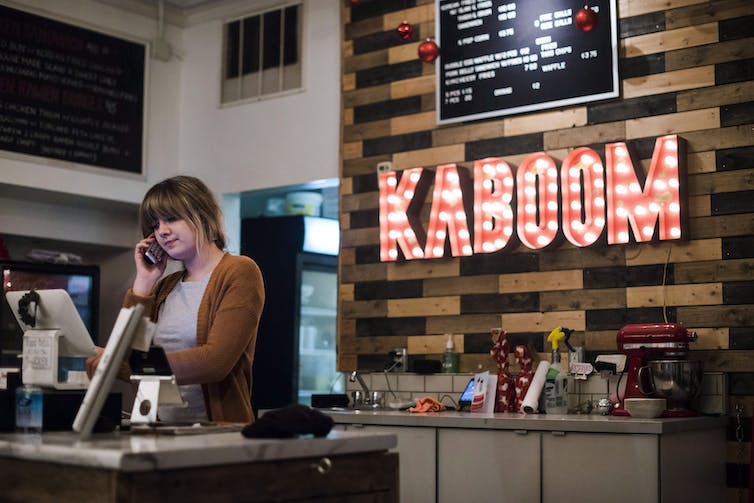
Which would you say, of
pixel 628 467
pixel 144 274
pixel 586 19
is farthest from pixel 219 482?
pixel 586 19

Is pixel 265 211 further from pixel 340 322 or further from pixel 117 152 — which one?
pixel 340 322

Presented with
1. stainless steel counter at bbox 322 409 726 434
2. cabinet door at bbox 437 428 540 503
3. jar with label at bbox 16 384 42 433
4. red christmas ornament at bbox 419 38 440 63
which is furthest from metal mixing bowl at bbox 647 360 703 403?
jar with label at bbox 16 384 42 433

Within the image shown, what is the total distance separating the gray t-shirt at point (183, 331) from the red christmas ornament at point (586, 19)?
2339 mm

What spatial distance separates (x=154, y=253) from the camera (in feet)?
10.0

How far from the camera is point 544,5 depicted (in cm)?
478

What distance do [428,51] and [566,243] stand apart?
1247 mm

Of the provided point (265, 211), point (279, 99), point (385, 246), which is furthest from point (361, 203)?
point (265, 211)

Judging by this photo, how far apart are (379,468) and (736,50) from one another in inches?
111

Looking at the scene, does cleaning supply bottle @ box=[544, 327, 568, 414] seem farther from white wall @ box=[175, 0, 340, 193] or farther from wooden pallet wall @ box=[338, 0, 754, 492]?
white wall @ box=[175, 0, 340, 193]

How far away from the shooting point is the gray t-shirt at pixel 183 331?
278cm

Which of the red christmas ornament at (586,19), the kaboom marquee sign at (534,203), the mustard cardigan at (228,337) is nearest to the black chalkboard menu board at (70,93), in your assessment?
the kaboom marquee sign at (534,203)

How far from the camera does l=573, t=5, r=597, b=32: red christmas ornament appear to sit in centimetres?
435

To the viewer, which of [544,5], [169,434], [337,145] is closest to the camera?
[169,434]

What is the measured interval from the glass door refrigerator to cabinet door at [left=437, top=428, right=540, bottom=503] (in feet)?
7.32
